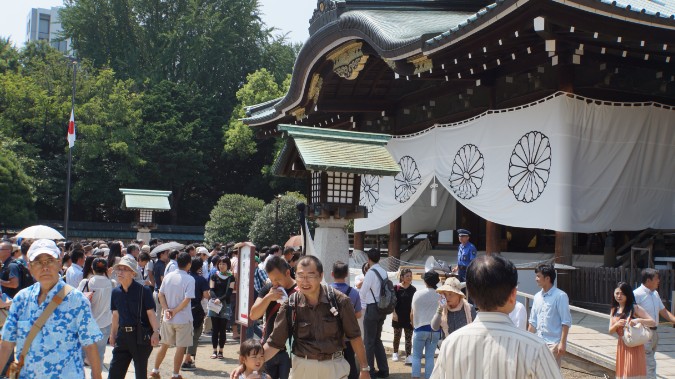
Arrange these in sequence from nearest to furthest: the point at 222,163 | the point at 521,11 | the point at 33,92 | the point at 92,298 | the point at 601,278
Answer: the point at 92,298 < the point at 521,11 < the point at 601,278 < the point at 33,92 < the point at 222,163

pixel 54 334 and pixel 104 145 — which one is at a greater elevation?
pixel 104 145

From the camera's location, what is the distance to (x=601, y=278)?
11.6 metres

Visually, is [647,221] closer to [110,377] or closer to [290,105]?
[290,105]

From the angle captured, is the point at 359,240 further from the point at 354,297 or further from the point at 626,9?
the point at 354,297

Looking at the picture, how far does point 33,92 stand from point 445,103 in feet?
82.5

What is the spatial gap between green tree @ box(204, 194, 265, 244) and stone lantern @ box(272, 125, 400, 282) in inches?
721

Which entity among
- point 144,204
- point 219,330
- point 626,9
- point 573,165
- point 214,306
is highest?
point 626,9

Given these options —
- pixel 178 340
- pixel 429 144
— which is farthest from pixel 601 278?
pixel 178 340

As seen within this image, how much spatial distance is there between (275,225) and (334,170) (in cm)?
1596

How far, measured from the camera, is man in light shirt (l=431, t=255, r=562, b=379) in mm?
2738

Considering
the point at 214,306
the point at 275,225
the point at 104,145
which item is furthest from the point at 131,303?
the point at 104,145

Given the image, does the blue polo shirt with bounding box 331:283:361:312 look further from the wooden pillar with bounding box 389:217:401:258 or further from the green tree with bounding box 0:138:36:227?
the green tree with bounding box 0:138:36:227

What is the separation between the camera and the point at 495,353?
2779 millimetres

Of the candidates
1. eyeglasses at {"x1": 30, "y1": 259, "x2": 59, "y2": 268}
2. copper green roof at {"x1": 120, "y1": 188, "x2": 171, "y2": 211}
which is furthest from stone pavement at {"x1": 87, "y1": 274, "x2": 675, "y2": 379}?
copper green roof at {"x1": 120, "y1": 188, "x2": 171, "y2": 211}
